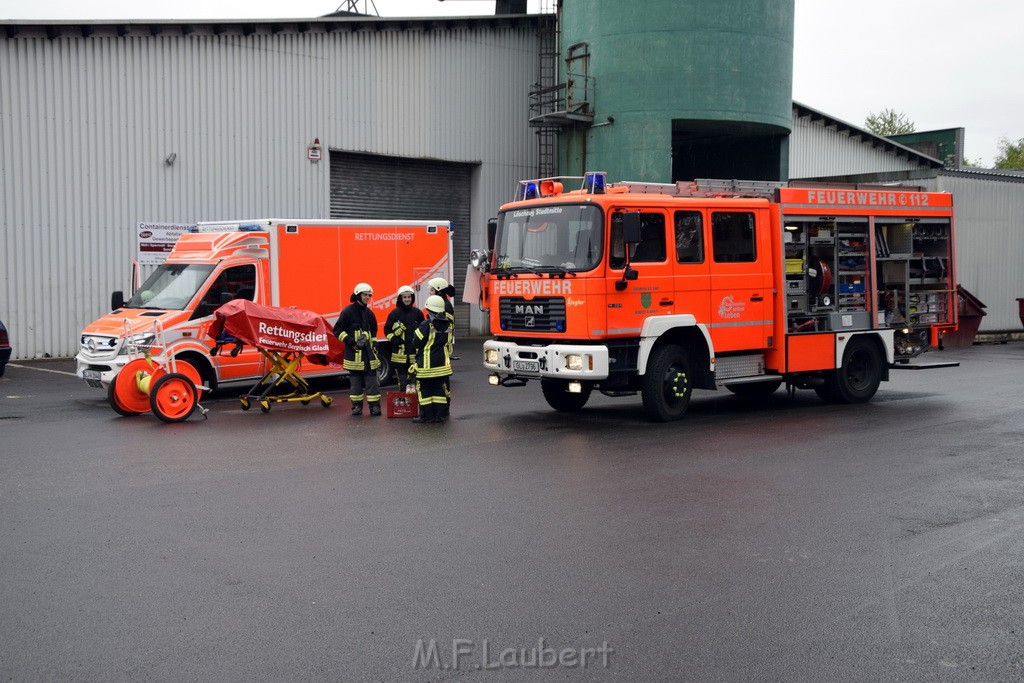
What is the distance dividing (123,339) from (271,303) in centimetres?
239

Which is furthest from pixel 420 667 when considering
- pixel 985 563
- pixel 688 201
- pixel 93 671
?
pixel 688 201

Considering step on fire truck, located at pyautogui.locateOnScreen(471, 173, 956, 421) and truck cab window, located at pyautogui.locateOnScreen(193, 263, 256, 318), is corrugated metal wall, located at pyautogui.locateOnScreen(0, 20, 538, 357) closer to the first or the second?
truck cab window, located at pyautogui.locateOnScreen(193, 263, 256, 318)

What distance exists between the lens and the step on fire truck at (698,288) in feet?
41.0

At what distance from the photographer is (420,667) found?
502 centimetres

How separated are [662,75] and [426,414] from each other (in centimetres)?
1617

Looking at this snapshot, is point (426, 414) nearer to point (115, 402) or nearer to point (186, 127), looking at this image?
point (115, 402)

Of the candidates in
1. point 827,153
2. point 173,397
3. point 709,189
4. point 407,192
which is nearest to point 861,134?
point 827,153

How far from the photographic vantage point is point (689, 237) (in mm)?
13164

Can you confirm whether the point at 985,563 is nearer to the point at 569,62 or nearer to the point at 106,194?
the point at 106,194

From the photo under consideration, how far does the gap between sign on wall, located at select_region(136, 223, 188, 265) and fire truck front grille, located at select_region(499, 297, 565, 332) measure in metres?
12.2

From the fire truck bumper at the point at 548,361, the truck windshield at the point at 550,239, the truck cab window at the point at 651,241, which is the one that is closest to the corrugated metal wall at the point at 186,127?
the truck windshield at the point at 550,239

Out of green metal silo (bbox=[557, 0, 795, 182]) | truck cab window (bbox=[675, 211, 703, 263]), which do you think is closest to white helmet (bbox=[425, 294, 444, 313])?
truck cab window (bbox=[675, 211, 703, 263])

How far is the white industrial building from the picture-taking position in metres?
21.9

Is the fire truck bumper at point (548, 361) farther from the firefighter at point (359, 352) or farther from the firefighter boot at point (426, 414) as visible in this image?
the firefighter at point (359, 352)
